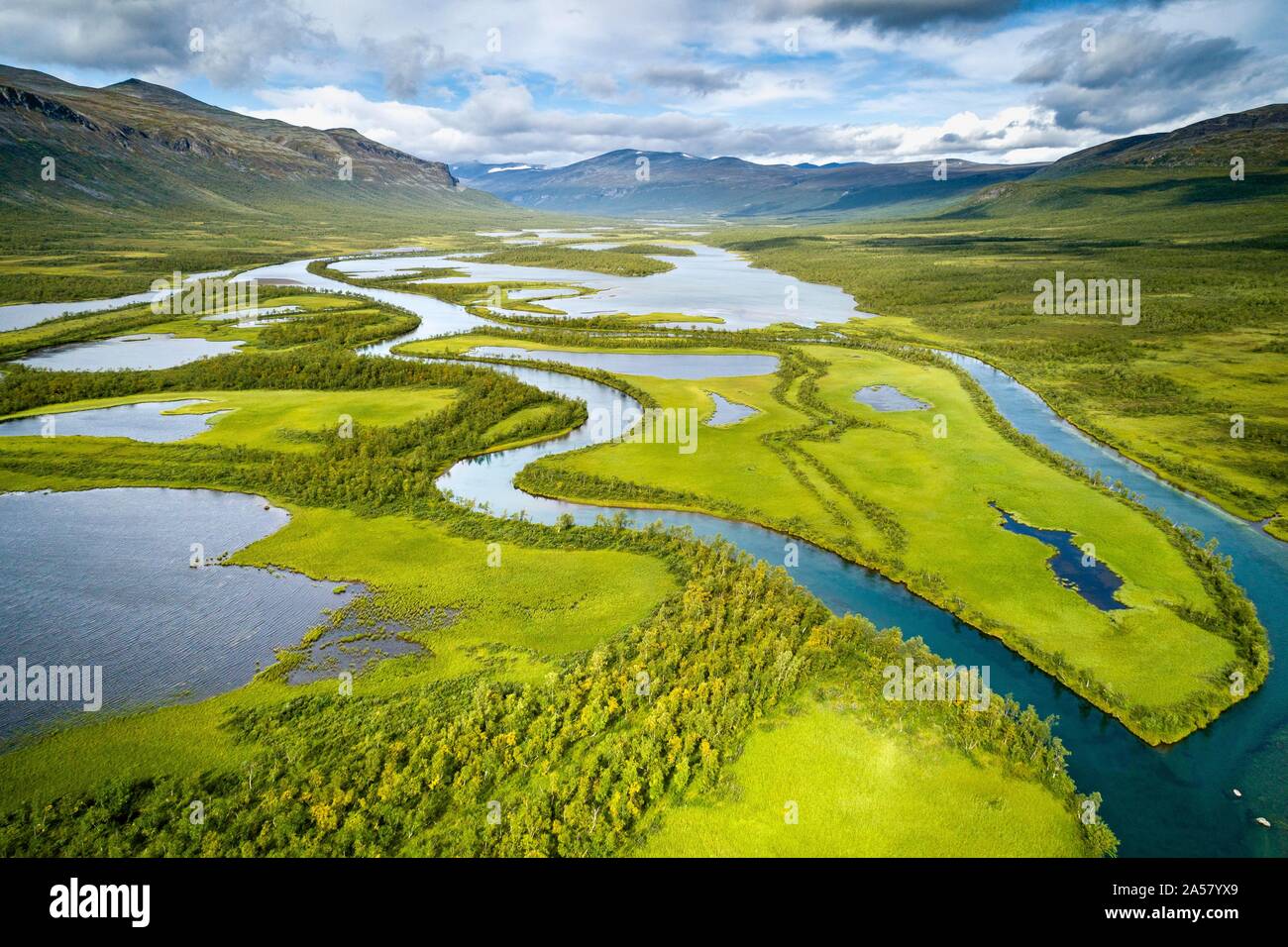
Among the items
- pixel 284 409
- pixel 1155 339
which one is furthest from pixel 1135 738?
pixel 1155 339

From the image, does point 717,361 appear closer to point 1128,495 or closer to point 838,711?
point 1128,495

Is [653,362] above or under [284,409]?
above

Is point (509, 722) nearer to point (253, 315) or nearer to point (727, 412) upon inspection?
point (727, 412)

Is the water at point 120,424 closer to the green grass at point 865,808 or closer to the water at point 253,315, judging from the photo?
the water at point 253,315

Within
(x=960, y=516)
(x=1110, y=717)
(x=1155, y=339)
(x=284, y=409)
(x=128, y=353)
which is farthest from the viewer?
(x=1155, y=339)

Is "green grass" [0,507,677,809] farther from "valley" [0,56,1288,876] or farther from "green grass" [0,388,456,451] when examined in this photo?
"green grass" [0,388,456,451]

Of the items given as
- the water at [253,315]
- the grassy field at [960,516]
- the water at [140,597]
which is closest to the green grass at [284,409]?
the water at [140,597]
